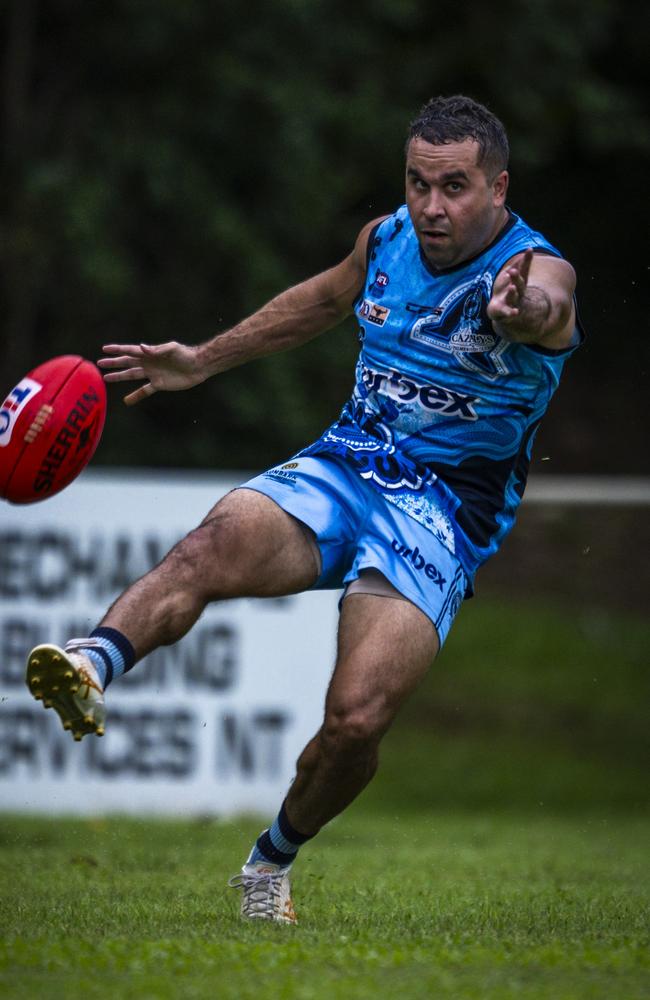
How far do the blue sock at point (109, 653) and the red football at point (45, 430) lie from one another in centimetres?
80

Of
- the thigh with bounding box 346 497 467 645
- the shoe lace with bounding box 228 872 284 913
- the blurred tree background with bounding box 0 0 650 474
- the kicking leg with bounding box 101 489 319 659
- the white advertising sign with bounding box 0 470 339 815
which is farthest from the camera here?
the blurred tree background with bounding box 0 0 650 474

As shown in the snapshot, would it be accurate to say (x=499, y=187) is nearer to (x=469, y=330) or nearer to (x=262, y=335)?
(x=469, y=330)

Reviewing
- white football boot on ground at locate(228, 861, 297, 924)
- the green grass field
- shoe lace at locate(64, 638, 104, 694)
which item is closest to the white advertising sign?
the green grass field

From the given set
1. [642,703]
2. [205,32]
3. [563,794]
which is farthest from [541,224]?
[563,794]

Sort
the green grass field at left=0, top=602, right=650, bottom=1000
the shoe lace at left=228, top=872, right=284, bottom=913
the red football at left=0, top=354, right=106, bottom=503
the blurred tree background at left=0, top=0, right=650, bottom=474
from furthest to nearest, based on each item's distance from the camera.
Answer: the blurred tree background at left=0, top=0, right=650, bottom=474 → the red football at left=0, top=354, right=106, bottom=503 → the shoe lace at left=228, top=872, right=284, bottom=913 → the green grass field at left=0, top=602, right=650, bottom=1000

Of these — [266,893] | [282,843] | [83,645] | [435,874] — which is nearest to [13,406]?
[83,645]

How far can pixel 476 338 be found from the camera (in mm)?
5273

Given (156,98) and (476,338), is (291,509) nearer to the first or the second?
(476,338)

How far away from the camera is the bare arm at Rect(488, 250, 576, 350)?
479 cm

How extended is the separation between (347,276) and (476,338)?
28.6 inches

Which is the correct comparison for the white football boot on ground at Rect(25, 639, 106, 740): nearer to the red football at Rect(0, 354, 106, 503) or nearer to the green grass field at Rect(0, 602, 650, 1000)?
the green grass field at Rect(0, 602, 650, 1000)

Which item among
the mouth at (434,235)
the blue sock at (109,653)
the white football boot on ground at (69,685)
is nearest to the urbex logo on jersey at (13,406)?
the blue sock at (109,653)

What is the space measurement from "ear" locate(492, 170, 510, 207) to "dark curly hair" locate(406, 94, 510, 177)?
0.07ft

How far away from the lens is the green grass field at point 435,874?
4105mm
